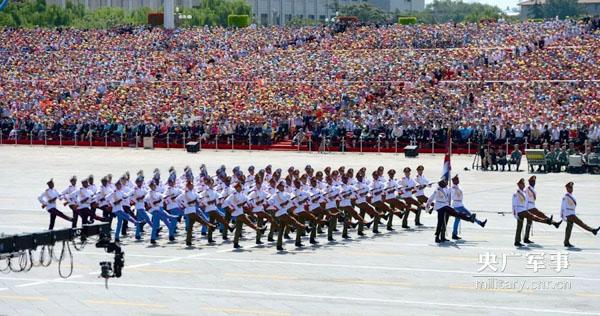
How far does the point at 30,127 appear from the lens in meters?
65.2

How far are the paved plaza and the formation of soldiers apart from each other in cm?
48

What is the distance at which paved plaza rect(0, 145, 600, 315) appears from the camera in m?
21.1

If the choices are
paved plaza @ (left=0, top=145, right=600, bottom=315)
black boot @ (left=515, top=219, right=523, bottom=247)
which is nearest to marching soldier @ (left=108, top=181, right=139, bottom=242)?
paved plaza @ (left=0, top=145, right=600, bottom=315)

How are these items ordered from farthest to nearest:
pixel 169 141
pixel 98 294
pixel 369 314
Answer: pixel 169 141 < pixel 98 294 < pixel 369 314

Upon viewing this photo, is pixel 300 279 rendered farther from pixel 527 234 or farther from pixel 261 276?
pixel 527 234

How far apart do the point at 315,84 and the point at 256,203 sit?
37.1 m

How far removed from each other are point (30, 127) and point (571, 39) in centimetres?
2727

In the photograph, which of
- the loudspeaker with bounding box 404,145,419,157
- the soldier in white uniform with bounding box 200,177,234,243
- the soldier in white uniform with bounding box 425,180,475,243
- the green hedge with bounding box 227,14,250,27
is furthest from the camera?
the green hedge with bounding box 227,14,250,27

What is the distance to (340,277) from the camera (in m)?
24.2

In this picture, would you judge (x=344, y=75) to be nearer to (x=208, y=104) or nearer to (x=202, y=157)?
(x=208, y=104)

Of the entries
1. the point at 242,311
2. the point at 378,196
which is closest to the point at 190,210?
the point at 378,196

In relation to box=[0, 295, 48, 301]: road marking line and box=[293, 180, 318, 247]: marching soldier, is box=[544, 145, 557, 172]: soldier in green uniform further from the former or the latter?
box=[0, 295, 48, 301]: road marking line

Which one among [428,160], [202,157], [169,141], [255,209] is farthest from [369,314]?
[169,141]

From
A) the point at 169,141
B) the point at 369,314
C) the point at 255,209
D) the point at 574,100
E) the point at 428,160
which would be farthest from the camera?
the point at 169,141
